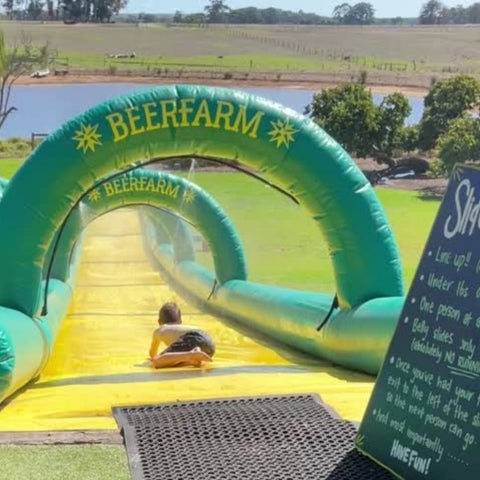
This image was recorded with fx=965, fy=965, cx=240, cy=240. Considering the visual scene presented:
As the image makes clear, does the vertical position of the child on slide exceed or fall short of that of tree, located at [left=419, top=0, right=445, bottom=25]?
it falls short

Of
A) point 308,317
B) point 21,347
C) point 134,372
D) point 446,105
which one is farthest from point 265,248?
point 446,105

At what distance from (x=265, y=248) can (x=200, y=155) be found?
6.01m

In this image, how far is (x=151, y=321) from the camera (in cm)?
757

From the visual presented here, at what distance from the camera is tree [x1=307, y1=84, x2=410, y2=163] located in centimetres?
2141

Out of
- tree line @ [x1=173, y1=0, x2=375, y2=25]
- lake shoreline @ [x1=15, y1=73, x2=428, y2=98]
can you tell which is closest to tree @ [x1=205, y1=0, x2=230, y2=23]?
tree line @ [x1=173, y1=0, x2=375, y2=25]

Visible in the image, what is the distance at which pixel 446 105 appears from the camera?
23.2 m

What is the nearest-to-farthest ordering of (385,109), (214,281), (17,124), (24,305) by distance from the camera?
(24,305), (214,281), (385,109), (17,124)

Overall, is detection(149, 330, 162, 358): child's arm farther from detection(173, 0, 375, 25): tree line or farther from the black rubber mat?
detection(173, 0, 375, 25): tree line

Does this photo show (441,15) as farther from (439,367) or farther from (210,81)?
(439,367)

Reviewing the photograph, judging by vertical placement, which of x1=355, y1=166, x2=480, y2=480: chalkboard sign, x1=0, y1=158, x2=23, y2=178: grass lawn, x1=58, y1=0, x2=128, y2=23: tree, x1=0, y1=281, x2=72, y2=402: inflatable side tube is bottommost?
x1=0, y1=158, x2=23, y2=178: grass lawn

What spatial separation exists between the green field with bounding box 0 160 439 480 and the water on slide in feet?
1.26

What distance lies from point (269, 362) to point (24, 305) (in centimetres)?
152

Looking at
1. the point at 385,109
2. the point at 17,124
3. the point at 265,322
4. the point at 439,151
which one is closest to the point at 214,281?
the point at 265,322

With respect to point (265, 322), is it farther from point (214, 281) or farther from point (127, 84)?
point (127, 84)
